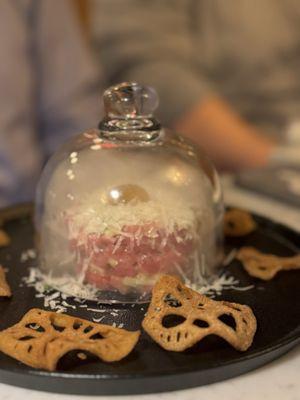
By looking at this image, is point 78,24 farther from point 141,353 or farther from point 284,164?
point 141,353

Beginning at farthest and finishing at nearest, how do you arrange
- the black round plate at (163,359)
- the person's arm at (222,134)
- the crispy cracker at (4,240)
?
the person's arm at (222,134), the crispy cracker at (4,240), the black round plate at (163,359)

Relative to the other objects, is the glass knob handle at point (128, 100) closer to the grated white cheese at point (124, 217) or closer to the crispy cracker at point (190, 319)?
the grated white cheese at point (124, 217)

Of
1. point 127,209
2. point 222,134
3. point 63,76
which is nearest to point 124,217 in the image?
point 127,209

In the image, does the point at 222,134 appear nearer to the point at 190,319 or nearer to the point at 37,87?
the point at 37,87

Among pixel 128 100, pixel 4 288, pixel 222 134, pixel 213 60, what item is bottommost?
pixel 222 134

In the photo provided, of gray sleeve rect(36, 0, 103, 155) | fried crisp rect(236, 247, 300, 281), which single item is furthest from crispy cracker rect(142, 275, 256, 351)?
gray sleeve rect(36, 0, 103, 155)

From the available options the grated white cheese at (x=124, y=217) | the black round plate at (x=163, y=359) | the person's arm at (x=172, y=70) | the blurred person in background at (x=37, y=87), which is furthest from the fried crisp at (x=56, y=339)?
the person's arm at (x=172, y=70)
